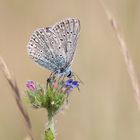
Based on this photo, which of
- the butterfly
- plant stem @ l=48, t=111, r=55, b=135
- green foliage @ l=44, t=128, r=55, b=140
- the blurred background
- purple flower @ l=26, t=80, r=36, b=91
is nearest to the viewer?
green foliage @ l=44, t=128, r=55, b=140

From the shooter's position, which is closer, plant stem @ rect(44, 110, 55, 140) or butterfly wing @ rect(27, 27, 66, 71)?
plant stem @ rect(44, 110, 55, 140)

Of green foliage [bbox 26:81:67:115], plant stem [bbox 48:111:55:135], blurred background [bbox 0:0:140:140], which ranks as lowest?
blurred background [bbox 0:0:140:140]

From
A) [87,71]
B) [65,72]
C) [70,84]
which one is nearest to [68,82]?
[70,84]

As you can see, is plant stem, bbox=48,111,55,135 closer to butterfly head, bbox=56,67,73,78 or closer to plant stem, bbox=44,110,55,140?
plant stem, bbox=44,110,55,140

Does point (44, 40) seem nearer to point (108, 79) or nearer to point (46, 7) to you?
point (108, 79)

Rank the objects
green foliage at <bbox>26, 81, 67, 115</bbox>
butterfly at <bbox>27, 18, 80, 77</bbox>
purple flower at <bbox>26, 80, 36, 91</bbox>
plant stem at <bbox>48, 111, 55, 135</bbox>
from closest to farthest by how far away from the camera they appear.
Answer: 1. plant stem at <bbox>48, 111, 55, 135</bbox>
2. green foliage at <bbox>26, 81, 67, 115</bbox>
3. purple flower at <bbox>26, 80, 36, 91</bbox>
4. butterfly at <bbox>27, 18, 80, 77</bbox>

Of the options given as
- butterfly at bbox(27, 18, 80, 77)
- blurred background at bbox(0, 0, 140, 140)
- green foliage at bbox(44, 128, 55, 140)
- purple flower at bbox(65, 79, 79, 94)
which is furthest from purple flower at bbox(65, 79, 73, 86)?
blurred background at bbox(0, 0, 140, 140)

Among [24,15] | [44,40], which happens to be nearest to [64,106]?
[44,40]

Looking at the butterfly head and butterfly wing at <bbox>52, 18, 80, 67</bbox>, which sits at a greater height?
butterfly wing at <bbox>52, 18, 80, 67</bbox>
